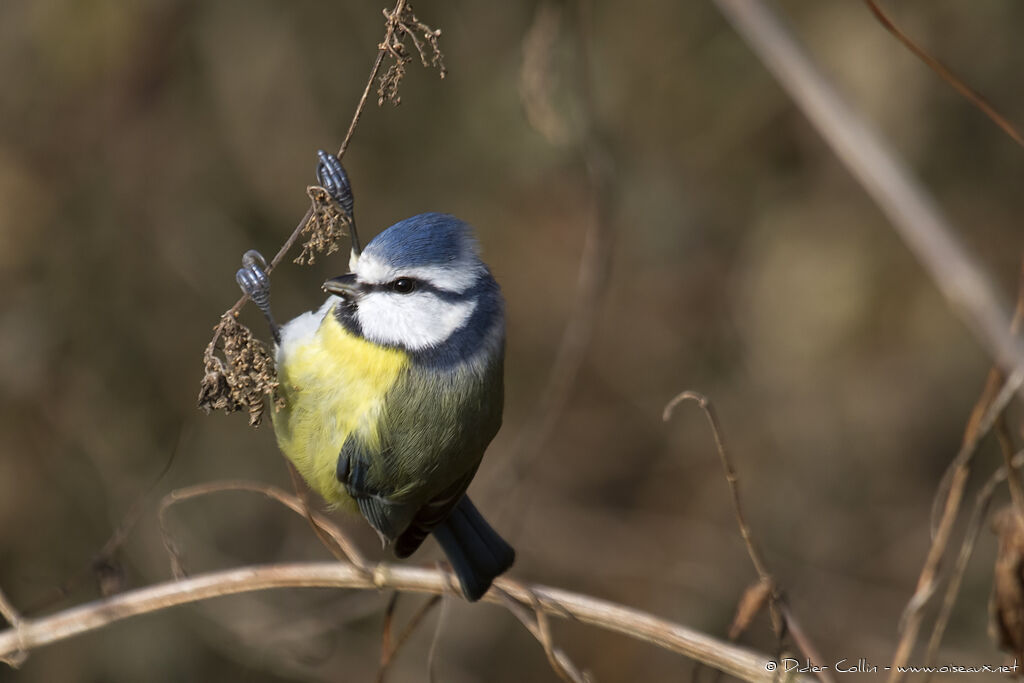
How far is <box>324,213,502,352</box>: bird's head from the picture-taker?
2227mm

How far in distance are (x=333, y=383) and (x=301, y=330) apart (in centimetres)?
19

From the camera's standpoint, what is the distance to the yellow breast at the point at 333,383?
7.75ft

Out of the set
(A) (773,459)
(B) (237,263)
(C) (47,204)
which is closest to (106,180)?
(C) (47,204)

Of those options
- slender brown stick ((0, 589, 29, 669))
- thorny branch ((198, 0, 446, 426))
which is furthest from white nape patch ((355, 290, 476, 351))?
slender brown stick ((0, 589, 29, 669))

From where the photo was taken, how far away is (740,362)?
512 centimetres

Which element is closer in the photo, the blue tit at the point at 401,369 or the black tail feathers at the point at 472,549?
the blue tit at the point at 401,369

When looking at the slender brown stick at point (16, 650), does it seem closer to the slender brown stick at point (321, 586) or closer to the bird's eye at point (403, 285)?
the slender brown stick at point (321, 586)

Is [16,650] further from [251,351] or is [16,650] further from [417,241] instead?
[417,241]

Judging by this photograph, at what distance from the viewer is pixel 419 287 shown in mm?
2299

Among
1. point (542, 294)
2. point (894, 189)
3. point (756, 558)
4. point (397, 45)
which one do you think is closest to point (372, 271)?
point (397, 45)

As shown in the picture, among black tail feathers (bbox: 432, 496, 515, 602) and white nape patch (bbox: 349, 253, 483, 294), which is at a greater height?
white nape patch (bbox: 349, 253, 483, 294)

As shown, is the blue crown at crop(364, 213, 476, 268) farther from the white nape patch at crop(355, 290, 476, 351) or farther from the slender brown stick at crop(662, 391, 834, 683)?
the slender brown stick at crop(662, 391, 834, 683)

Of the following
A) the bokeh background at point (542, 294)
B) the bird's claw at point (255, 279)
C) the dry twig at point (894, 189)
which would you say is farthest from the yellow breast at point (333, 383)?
the bokeh background at point (542, 294)

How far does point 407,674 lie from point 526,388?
5.65 feet
